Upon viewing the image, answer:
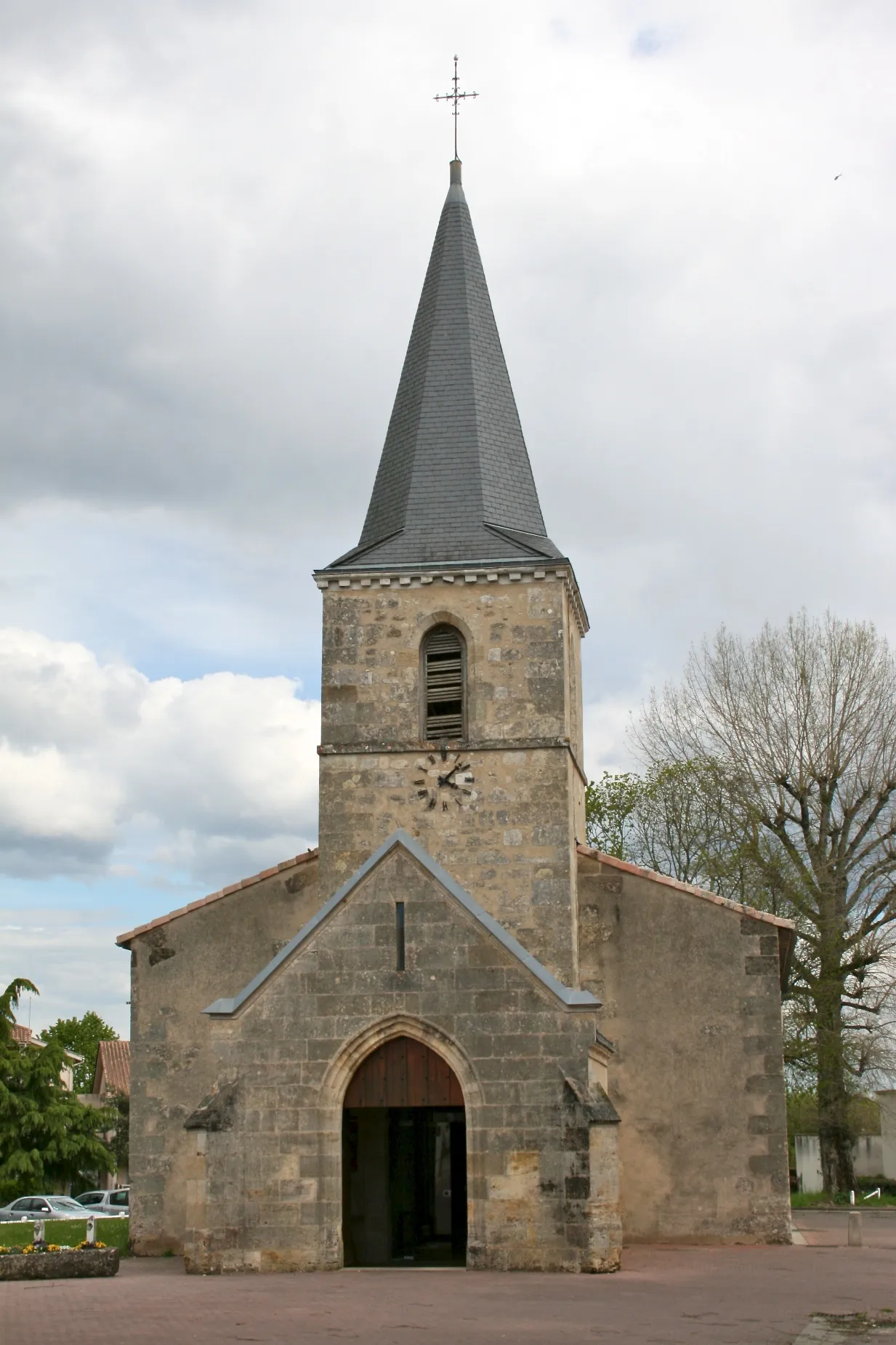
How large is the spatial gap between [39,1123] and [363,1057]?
82.7 feet

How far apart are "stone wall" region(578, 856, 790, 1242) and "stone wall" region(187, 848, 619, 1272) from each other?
484cm

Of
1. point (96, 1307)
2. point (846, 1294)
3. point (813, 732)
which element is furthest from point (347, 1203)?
point (813, 732)

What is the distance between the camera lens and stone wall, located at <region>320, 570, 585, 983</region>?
21.6 m

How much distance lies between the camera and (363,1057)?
1708 cm

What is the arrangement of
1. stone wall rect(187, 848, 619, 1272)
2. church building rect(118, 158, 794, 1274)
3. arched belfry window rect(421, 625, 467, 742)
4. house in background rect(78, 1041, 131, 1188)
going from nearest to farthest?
stone wall rect(187, 848, 619, 1272)
church building rect(118, 158, 794, 1274)
arched belfry window rect(421, 625, 467, 742)
house in background rect(78, 1041, 131, 1188)

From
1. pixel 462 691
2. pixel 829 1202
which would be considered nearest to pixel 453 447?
pixel 462 691

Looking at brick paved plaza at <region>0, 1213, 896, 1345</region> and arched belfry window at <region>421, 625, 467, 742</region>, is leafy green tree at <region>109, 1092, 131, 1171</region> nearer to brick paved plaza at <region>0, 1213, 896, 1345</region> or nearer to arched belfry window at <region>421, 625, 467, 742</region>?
arched belfry window at <region>421, 625, 467, 742</region>

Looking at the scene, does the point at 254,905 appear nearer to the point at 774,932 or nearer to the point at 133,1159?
the point at 133,1159

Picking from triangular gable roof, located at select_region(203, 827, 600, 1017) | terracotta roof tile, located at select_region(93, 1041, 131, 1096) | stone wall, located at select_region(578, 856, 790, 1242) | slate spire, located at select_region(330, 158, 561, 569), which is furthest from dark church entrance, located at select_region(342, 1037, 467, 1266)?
terracotta roof tile, located at select_region(93, 1041, 131, 1096)

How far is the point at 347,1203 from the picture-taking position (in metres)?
18.5

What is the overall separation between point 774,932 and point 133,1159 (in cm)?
966

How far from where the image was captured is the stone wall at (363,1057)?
53.1 feet

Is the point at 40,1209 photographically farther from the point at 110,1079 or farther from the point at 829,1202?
the point at 110,1079

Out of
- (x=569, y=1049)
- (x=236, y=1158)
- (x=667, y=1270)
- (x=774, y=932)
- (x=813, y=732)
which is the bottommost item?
(x=667, y=1270)
